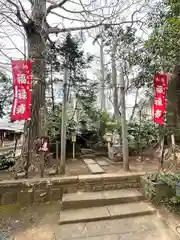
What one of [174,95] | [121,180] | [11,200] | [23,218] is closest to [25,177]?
[11,200]

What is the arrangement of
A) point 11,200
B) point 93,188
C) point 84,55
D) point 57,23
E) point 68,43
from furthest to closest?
1. point 84,55
2. point 68,43
3. point 57,23
4. point 93,188
5. point 11,200

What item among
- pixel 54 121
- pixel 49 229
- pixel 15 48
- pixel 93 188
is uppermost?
pixel 15 48

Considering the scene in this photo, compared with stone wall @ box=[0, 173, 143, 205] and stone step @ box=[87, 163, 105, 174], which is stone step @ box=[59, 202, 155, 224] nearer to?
stone wall @ box=[0, 173, 143, 205]

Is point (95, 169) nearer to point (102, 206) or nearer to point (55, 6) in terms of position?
point (102, 206)

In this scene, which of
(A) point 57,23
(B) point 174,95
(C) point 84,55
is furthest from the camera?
(C) point 84,55

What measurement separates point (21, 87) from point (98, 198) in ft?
8.09

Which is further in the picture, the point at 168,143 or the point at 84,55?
the point at 84,55

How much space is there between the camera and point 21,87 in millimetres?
3307

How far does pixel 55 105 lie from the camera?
634cm

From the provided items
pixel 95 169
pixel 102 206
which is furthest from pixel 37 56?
pixel 102 206

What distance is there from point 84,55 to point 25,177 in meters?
5.13

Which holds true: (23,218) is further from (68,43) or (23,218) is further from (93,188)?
(68,43)

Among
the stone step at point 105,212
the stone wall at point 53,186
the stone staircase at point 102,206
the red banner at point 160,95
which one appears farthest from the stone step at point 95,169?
the red banner at point 160,95

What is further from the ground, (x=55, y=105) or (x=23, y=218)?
(x=55, y=105)
